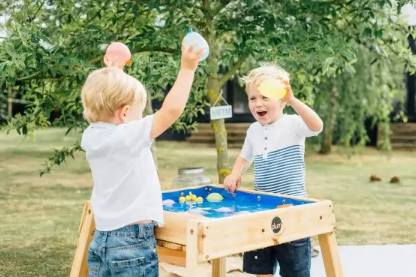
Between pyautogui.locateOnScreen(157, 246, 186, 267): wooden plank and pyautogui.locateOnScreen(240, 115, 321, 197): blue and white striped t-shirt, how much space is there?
81cm

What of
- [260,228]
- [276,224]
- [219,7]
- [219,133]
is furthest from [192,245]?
[219,7]

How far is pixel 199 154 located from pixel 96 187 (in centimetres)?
1091

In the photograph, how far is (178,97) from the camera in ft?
8.08

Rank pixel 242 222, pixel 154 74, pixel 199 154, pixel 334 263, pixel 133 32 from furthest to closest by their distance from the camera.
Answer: pixel 199 154 → pixel 133 32 → pixel 154 74 → pixel 334 263 → pixel 242 222

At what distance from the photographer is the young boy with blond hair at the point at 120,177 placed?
8.43 feet

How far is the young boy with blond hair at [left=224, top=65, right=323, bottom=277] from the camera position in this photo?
3.51 metres

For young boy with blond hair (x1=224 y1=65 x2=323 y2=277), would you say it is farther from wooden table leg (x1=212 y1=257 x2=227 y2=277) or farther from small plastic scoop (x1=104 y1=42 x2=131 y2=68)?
small plastic scoop (x1=104 y1=42 x2=131 y2=68)

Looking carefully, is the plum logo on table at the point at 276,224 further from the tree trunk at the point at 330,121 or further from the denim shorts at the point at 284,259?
the tree trunk at the point at 330,121

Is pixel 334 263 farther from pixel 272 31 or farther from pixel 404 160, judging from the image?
pixel 404 160

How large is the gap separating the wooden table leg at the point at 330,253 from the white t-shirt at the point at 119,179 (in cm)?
100

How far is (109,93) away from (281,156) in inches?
50.6

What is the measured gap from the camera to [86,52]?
4668 mm

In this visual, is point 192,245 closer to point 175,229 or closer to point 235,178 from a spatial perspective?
point 175,229

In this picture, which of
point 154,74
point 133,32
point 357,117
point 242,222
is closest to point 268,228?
point 242,222
